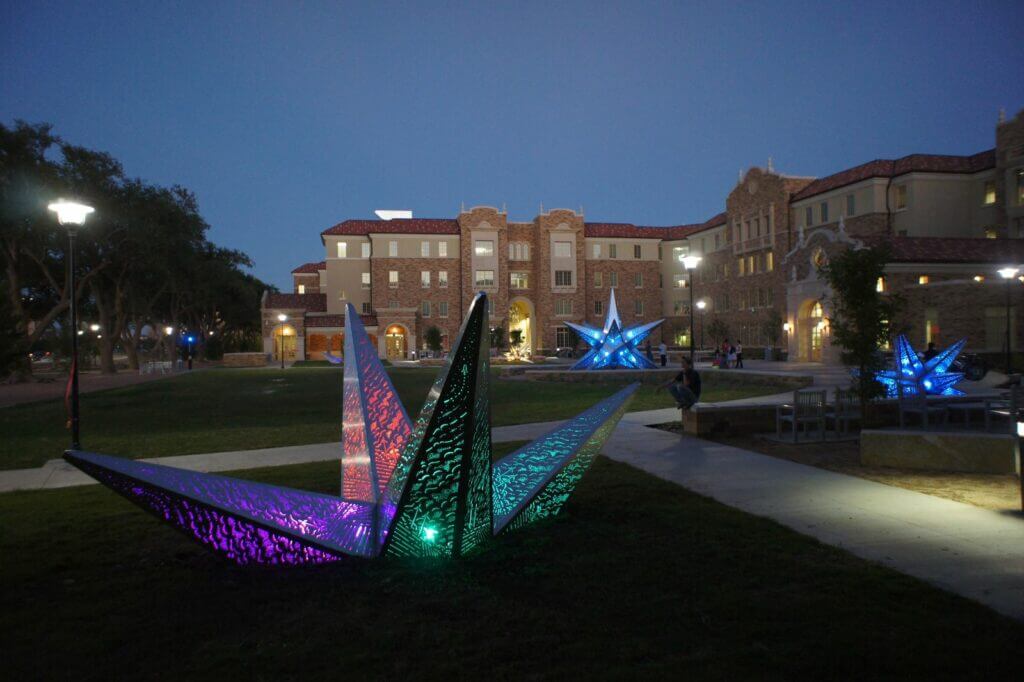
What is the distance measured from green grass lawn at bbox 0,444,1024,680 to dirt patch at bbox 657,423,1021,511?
2.91 metres

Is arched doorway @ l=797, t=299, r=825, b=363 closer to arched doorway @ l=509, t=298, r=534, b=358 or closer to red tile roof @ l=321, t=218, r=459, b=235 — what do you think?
arched doorway @ l=509, t=298, r=534, b=358

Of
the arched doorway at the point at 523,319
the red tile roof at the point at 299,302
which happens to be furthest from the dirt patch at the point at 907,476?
the red tile roof at the point at 299,302

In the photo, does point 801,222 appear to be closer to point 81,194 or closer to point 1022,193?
point 1022,193

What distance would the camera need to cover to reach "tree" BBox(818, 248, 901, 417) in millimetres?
11234

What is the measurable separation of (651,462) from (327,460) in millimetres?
4846

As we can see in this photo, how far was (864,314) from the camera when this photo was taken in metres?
11.3

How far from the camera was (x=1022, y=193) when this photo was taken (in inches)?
1398

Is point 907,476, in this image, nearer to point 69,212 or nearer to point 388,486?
point 388,486

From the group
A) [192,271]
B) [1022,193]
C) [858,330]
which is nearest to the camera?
[858,330]

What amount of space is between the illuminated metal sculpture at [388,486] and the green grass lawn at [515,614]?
0.37 meters

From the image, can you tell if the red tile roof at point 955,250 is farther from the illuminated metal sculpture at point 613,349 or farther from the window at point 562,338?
the window at point 562,338

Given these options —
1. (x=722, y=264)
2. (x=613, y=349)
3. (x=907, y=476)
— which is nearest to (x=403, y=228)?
(x=722, y=264)

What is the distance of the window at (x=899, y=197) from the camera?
131ft

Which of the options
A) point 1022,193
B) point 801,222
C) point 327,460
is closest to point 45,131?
point 327,460
